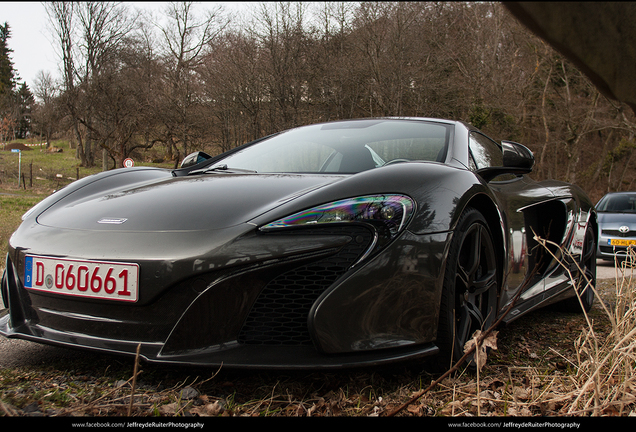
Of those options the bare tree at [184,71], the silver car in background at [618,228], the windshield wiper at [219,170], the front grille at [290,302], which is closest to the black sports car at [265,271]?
the front grille at [290,302]

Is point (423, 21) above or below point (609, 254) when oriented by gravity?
above

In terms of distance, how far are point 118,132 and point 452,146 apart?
2440cm

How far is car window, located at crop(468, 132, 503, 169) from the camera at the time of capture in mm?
→ 2707

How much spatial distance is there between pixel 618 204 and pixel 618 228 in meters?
1.06

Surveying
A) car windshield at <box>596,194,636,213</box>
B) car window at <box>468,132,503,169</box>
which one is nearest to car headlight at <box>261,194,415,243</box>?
car window at <box>468,132,503,169</box>

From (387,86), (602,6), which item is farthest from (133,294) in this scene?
(387,86)

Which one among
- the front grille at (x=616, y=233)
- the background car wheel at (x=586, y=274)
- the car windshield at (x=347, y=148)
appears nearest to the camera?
the car windshield at (x=347, y=148)

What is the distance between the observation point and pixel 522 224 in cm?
274

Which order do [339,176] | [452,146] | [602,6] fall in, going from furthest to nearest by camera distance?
[452,146]
[339,176]
[602,6]

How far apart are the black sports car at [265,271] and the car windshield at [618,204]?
31.1ft

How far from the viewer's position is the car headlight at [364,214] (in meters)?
1.69

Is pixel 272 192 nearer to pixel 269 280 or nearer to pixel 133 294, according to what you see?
pixel 269 280

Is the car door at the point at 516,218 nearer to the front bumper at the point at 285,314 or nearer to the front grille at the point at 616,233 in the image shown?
the front bumper at the point at 285,314

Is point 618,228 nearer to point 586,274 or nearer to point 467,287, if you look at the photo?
point 586,274
